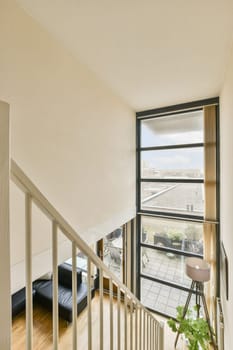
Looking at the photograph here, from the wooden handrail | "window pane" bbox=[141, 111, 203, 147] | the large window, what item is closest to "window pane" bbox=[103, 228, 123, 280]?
the large window

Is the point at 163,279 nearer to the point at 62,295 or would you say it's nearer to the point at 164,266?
the point at 164,266

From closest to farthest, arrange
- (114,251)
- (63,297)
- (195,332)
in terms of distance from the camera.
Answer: (195,332)
(63,297)
(114,251)

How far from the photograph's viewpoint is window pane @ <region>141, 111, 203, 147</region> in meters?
3.79

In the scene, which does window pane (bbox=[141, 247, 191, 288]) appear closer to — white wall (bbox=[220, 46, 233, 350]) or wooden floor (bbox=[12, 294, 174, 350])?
wooden floor (bbox=[12, 294, 174, 350])

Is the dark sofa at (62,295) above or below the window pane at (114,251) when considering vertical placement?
below

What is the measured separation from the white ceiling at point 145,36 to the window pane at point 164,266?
3.42 meters

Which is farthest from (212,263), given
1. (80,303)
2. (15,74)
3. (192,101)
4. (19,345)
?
(15,74)

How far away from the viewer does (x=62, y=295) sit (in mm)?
3812

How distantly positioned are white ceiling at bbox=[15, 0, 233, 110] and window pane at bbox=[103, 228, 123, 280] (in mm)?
3320

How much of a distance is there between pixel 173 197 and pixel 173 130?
1.45 meters

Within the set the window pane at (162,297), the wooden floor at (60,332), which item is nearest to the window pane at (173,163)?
the window pane at (162,297)

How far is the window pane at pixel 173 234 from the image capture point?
12.4ft

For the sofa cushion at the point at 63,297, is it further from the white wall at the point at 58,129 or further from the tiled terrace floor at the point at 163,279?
the white wall at the point at 58,129

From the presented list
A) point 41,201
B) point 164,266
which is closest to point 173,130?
point 164,266
